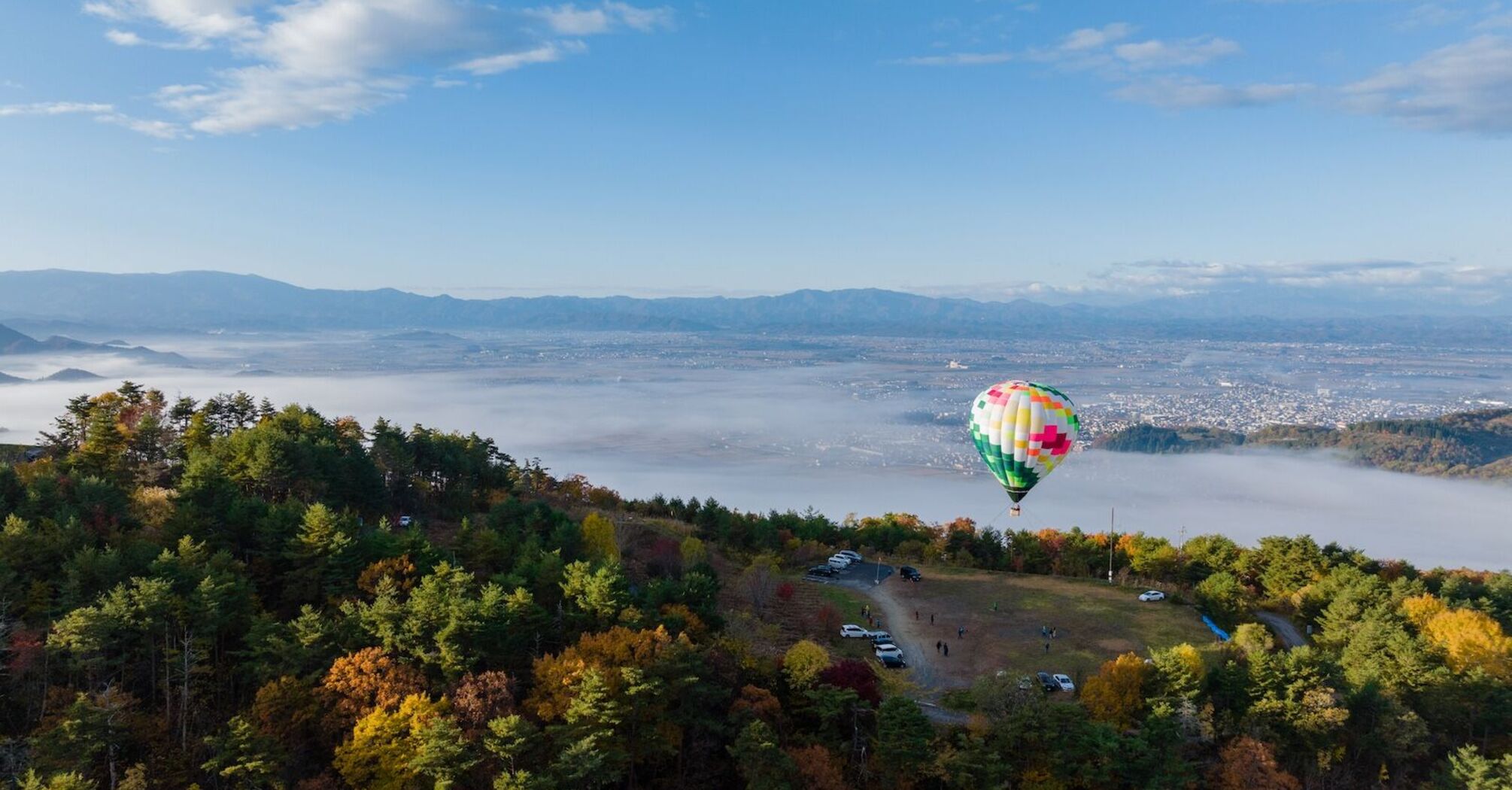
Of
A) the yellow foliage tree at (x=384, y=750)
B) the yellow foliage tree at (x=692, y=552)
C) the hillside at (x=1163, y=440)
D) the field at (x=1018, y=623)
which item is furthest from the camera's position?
the hillside at (x=1163, y=440)

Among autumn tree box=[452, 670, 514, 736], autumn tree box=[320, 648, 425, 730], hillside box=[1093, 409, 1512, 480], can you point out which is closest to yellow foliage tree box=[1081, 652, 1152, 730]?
autumn tree box=[452, 670, 514, 736]

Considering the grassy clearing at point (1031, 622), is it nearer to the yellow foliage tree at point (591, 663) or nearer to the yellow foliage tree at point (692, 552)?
the yellow foliage tree at point (692, 552)

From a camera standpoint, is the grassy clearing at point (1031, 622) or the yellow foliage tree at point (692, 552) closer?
the grassy clearing at point (1031, 622)

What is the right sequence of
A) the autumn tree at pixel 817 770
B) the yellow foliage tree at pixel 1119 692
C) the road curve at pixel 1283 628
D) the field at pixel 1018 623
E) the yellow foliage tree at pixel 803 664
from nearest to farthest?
the autumn tree at pixel 817 770 → the yellow foliage tree at pixel 1119 692 → the yellow foliage tree at pixel 803 664 → the field at pixel 1018 623 → the road curve at pixel 1283 628

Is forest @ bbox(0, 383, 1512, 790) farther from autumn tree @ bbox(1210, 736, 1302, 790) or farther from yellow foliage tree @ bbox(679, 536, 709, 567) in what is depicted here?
yellow foliage tree @ bbox(679, 536, 709, 567)

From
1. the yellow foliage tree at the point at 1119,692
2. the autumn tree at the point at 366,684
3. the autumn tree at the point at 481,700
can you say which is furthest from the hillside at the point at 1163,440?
the autumn tree at the point at 366,684
